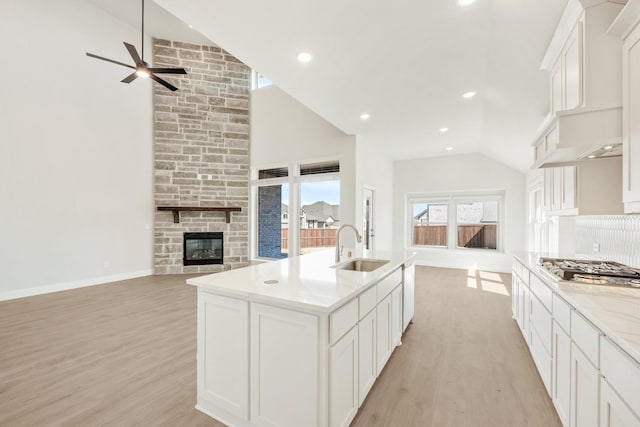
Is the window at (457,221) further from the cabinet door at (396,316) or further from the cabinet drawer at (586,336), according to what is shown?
the cabinet drawer at (586,336)

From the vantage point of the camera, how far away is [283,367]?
147cm

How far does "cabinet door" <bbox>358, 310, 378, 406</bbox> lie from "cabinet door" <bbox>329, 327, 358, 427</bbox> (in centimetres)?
8

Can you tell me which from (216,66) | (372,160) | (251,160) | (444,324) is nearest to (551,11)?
(444,324)

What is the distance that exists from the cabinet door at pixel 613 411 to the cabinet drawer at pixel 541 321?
88 cm

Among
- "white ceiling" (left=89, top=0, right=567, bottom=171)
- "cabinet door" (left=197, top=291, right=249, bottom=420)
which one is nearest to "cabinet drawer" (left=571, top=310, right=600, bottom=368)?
"cabinet door" (left=197, top=291, right=249, bottom=420)

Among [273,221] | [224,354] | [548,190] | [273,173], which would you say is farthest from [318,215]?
[224,354]

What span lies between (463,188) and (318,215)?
362 centimetres

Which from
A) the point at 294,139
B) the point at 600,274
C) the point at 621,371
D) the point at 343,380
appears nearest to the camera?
the point at 621,371

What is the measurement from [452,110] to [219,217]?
514 cm

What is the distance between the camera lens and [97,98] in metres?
5.04

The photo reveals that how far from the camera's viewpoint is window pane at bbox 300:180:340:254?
5.95 metres

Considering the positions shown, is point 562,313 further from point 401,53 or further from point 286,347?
point 401,53

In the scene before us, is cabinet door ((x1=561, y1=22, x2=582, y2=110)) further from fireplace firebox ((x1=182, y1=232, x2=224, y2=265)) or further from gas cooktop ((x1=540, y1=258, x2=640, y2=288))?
fireplace firebox ((x1=182, y1=232, x2=224, y2=265))

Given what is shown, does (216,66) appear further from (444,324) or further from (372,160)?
(444,324)
